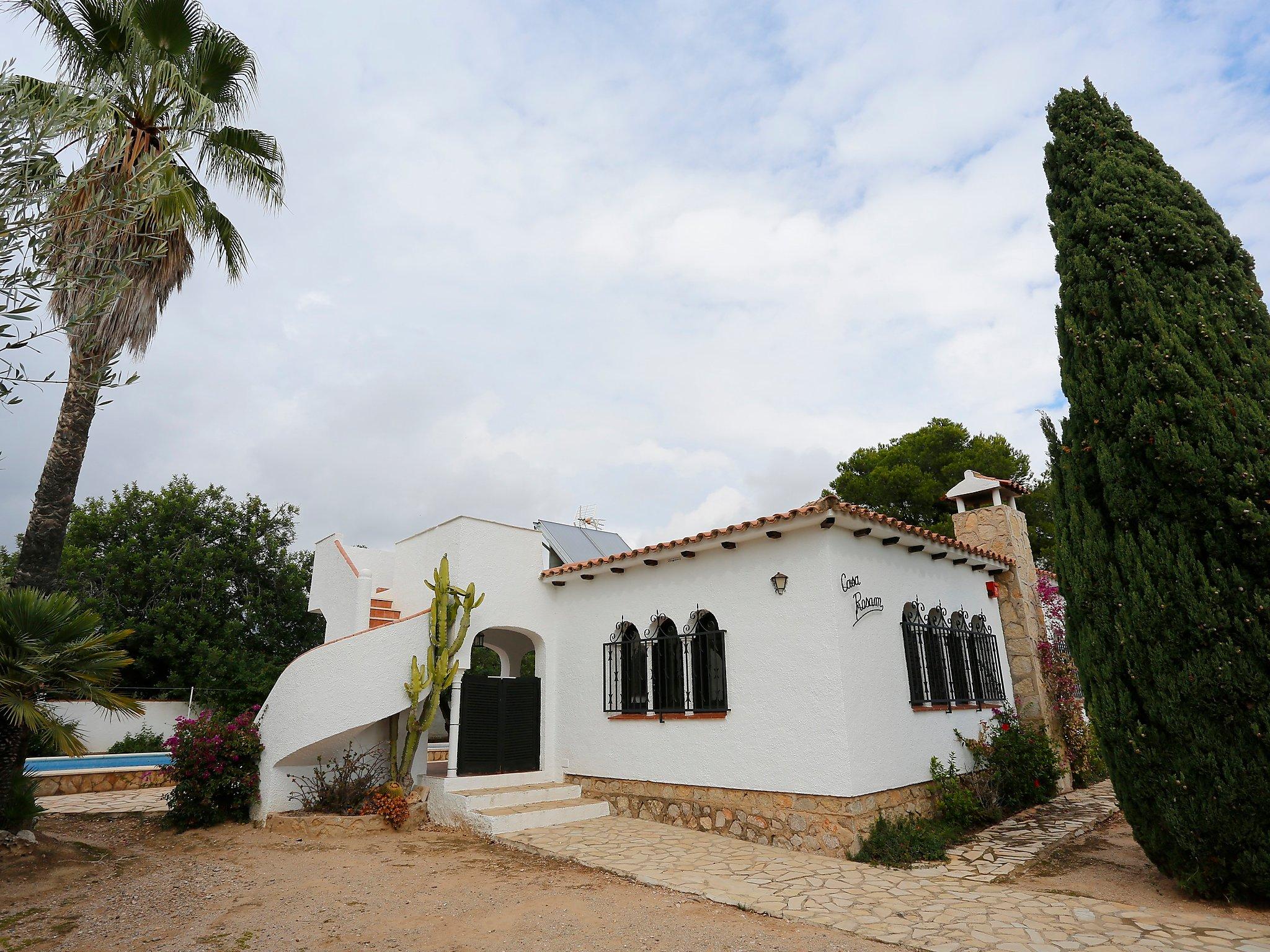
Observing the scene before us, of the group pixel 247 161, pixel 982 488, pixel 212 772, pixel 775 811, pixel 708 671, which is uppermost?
pixel 247 161

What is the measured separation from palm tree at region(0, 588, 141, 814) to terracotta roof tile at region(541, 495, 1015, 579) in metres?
Answer: 5.72

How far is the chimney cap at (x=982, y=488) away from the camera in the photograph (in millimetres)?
11492

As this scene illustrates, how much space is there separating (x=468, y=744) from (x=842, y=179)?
942 cm

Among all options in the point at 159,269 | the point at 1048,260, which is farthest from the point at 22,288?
the point at 1048,260

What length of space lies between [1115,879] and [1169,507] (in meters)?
3.47

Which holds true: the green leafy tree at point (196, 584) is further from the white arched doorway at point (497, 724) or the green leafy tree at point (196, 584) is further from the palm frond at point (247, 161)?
the palm frond at point (247, 161)

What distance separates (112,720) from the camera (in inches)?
622

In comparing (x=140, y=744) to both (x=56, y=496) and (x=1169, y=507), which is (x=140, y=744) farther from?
(x=1169, y=507)

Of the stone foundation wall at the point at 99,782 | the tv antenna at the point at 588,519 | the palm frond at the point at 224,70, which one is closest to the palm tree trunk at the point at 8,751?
the stone foundation wall at the point at 99,782

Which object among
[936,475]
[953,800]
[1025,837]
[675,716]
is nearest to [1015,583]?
[953,800]

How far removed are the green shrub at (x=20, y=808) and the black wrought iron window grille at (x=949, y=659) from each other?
1023 cm

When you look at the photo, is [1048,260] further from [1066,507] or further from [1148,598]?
[1148,598]

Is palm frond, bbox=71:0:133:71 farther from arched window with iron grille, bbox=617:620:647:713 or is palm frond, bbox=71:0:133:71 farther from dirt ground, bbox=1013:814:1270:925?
dirt ground, bbox=1013:814:1270:925

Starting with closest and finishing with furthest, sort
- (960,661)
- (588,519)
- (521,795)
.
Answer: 1. (521,795)
2. (960,661)
3. (588,519)
